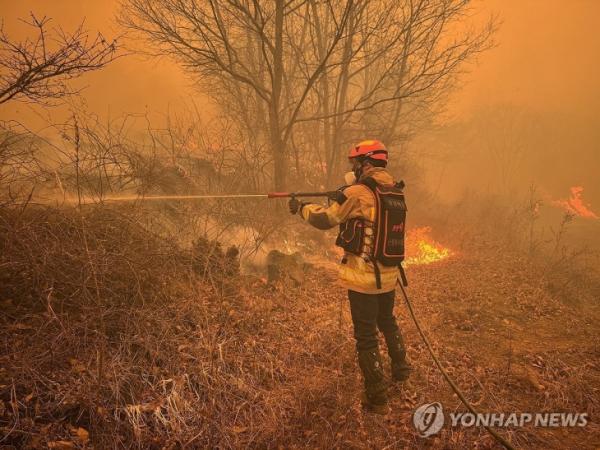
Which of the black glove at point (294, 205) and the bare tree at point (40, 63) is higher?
the bare tree at point (40, 63)

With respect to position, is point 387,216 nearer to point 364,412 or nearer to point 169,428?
point 364,412

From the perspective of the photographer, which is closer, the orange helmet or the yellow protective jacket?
the yellow protective jacket

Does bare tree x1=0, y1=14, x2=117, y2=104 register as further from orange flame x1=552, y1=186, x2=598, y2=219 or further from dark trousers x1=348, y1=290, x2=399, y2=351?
orange flame x1=552, y1=186, x2=598, y2=219

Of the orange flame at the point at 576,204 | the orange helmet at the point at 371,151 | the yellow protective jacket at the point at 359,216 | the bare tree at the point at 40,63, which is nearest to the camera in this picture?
the bare tree at the point at 40,63

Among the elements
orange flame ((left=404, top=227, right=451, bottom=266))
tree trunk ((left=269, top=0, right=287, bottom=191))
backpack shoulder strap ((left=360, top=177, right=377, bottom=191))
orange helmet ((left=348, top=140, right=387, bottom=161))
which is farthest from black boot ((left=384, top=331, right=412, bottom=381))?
orange flame ((left=404, top=227, right=451, bottom=266))

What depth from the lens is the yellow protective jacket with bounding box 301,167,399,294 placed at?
3.59 m

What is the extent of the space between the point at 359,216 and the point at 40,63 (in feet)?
10.8

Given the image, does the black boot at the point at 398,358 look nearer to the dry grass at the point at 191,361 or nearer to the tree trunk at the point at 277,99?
the dry grass at the point at 191,361

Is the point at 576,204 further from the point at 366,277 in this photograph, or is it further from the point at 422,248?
the point at 366,277

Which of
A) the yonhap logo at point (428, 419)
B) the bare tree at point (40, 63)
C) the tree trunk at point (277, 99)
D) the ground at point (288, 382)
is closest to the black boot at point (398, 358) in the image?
the ground at point (288, 382)

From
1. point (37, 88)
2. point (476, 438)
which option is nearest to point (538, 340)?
point (476, 438)

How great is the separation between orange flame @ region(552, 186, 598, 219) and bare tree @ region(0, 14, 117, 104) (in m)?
32.0

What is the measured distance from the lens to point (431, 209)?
1653 cm

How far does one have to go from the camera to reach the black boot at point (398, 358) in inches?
153
